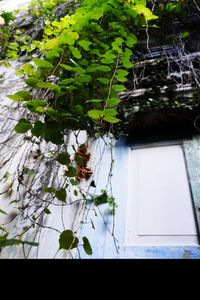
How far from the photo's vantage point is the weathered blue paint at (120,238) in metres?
1.51

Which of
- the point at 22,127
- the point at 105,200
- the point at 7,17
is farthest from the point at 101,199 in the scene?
the point at 7,17

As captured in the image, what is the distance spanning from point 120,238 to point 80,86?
1063mm

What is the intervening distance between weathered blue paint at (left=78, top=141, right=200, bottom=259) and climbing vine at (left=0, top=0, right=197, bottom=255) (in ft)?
0.26

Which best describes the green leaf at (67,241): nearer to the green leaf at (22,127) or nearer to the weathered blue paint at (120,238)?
the weathered blue paint at (120,238)

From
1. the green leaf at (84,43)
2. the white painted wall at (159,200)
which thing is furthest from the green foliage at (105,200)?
the green leaf at (84,43)

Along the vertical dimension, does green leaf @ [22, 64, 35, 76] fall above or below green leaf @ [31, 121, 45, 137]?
above

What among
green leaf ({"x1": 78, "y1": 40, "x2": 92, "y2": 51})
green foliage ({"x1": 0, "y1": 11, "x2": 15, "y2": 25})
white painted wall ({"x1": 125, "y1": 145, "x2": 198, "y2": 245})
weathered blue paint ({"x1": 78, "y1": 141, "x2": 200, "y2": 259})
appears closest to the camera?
weathered blue paint ({"x1": 78, "y1": 141, "x2": 200, "y2": 259})

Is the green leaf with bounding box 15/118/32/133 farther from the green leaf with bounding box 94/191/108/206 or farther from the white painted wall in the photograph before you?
the white painted wall

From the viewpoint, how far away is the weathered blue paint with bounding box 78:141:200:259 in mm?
1513

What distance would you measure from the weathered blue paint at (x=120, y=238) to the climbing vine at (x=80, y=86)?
8cm

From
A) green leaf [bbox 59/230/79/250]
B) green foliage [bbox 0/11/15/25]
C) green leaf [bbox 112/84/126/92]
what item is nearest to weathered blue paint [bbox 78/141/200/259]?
green leaf [bbox 59/230/79/250]

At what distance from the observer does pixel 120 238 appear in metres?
1.70
